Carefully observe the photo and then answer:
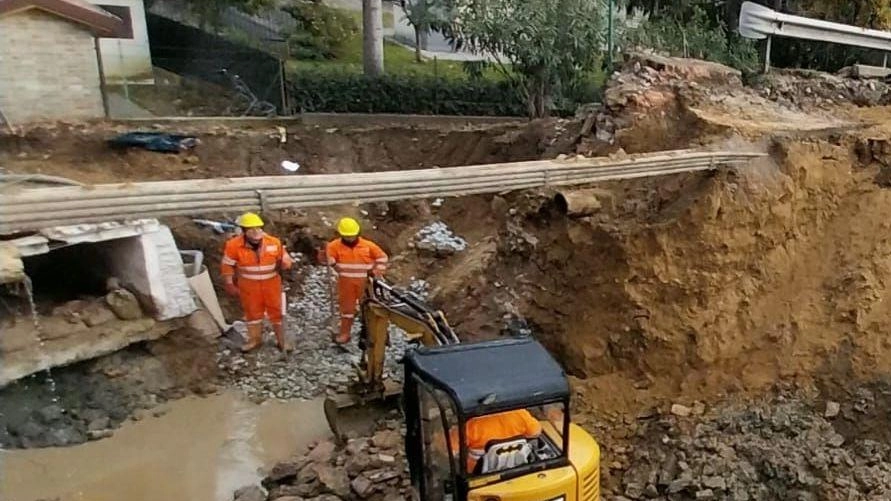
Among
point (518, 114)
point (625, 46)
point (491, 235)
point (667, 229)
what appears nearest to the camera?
point (667, 229)

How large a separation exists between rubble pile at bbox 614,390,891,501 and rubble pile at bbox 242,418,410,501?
1.85 meters

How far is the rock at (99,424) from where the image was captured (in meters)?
7.57

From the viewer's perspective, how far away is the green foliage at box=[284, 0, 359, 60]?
2114cm

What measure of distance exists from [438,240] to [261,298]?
352cm

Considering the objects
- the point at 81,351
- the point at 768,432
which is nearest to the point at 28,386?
the point at 81,351

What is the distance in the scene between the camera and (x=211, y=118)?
1484cm

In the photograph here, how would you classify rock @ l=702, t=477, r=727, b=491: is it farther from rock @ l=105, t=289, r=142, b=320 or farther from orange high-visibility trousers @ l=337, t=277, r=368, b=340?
rock @ l=105, t=289, r=142, b=320

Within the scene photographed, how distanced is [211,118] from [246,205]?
10.7 metres

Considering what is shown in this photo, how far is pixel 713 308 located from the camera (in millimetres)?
6980

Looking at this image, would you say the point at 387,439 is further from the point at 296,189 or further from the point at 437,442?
the point at 296,189

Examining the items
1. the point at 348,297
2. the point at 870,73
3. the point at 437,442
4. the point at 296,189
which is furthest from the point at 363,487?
the point at 870,73

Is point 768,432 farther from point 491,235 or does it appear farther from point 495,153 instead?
point 495,153

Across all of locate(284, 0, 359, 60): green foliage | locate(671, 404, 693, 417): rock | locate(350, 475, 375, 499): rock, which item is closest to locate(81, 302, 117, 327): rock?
locate(350, 475, 375, 499): rock

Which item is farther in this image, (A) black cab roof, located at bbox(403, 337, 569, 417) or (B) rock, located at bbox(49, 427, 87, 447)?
(B) rock, located at bbox(49, 427, 87, 447)
